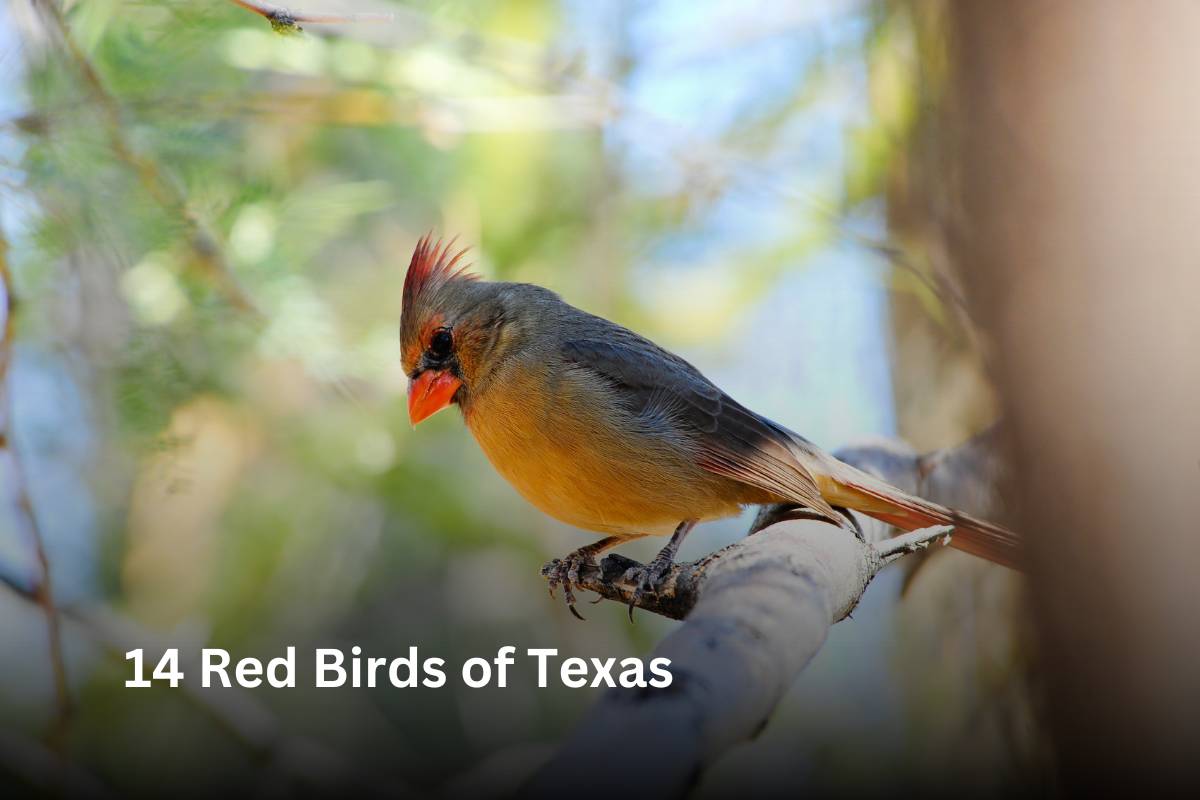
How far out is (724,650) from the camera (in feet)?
4.59

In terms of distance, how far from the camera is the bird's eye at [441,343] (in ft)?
8.82

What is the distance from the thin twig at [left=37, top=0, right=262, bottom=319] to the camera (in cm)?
248

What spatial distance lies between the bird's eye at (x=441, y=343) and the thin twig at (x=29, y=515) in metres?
0.94

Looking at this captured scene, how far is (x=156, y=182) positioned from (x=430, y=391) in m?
0.91

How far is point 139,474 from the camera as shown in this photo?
149 inches

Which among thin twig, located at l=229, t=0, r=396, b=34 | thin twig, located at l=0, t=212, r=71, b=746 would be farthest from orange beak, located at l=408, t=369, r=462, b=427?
thin twig, located at l=229, t=0, r=396, b=34

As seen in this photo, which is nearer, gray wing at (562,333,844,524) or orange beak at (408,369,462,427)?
gray wing at (562,333,844,524)

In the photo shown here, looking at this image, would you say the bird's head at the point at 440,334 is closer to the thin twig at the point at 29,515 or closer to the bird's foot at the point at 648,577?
the bird's foot at the point at 648,577

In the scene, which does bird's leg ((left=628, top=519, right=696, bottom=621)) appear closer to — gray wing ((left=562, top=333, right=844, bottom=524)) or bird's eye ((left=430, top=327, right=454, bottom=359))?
gray wing ((left=562, top=333, right=844, bottom=524))

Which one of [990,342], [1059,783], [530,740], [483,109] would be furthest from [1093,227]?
[530,740]

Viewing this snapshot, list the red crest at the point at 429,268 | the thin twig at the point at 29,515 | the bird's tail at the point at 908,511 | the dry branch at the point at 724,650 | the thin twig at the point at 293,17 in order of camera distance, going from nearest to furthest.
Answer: the dry branch at the point at 724,650 → the thin twig at the point at 293,17 → the thin twig at the point at 29,515 → the bird's tail at the point at 908,511 → the red crest at the point at 429,268

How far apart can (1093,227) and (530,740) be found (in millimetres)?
4056

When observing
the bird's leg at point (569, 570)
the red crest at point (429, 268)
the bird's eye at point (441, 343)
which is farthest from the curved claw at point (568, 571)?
the red crest at point (429, 268)

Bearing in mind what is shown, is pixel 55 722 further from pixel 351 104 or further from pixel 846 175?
pixel 846 175
